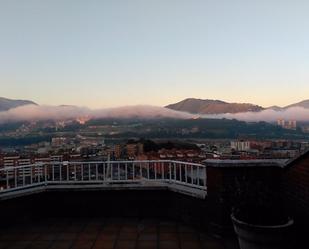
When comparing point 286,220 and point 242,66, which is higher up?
point 242,66

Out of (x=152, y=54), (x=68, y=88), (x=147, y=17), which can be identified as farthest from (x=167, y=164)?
(x=68, y=88)

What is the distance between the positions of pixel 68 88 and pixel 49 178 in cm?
1821

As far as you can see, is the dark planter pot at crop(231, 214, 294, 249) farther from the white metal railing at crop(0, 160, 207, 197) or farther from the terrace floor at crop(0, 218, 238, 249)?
the white metal railing at crop(0, 160, 207, 197)

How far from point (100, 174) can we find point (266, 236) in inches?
171

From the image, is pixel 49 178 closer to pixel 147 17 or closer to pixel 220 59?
pixel 147 17

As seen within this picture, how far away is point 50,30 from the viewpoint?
14.4m

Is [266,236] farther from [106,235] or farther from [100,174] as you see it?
[100,174]

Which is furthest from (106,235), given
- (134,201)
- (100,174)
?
(100,174)

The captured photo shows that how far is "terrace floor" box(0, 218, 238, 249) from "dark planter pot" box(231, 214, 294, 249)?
3.90 ft

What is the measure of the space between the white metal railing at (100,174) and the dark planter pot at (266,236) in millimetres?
2593

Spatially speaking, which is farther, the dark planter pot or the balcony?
the balcony

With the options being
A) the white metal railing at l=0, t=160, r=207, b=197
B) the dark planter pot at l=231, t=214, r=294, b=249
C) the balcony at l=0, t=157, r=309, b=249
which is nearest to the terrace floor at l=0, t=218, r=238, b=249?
the balcony at l=0, t=157, r=309, b=249

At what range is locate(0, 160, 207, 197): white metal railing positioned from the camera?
6.93 metres

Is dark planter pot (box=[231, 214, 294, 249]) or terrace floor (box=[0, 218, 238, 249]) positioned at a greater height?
dark planter pot (box=[231, 214, 294, 249])
